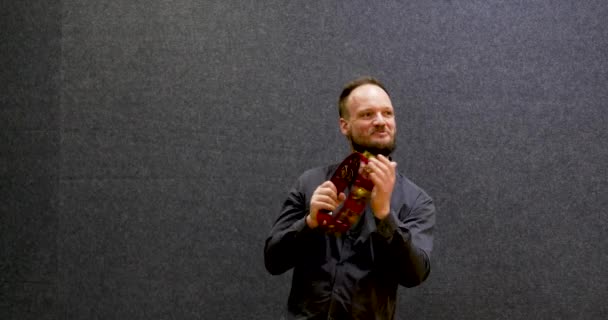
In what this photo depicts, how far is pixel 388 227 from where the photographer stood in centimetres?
144

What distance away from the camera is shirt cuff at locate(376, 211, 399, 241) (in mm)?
1442

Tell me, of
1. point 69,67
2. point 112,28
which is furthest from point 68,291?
point 112,28

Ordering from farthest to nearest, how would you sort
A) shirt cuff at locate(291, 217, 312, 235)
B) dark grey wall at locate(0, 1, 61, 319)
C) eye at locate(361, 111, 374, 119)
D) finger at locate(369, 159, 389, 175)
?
dark grey wall at locate(0, 1, 61, 319) → eye at locate(361, 111, 374, 119) → shirt cuff at locate(291, 217, 312, 235) → finger at locate(369, 159, 389, 175)

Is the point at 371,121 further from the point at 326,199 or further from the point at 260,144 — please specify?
the point at 260,144

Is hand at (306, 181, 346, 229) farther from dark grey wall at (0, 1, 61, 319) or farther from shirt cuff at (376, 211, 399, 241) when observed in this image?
dark grey wall at (0, 1, 61, 319)

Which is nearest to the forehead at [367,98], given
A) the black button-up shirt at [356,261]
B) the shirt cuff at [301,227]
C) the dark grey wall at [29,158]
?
the black button-up shirt at [356,261]

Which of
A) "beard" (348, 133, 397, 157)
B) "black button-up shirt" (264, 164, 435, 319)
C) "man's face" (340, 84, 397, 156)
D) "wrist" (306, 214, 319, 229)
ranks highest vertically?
"man's face" (340, 84, 397, 156)

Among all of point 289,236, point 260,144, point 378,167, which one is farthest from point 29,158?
point 378,167

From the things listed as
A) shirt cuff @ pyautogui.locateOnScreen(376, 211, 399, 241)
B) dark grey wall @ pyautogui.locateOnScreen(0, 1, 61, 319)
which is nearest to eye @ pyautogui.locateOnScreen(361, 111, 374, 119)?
shirt cuff @ pyautogui.locateOnScreen(376, 211, 399, 241)

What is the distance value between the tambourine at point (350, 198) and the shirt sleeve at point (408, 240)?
0.24 ft

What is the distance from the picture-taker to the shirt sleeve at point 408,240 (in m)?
1.45

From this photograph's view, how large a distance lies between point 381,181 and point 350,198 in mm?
81

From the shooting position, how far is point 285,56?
2350 millimetres

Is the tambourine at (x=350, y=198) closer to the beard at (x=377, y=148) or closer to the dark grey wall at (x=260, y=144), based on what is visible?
the beard at (x=377, y=148)
